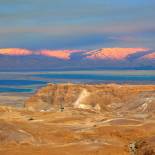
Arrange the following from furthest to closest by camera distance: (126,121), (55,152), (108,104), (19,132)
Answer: (108,104)
(126,121)
(19,132)
(55,152)

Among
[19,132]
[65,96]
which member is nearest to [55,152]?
[19,132]

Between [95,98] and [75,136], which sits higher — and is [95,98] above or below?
above

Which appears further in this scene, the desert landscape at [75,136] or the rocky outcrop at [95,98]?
the rocky outcrop at [95,98]

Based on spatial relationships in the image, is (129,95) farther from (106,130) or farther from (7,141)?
(7,141)

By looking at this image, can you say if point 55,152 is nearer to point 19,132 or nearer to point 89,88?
point 19,132

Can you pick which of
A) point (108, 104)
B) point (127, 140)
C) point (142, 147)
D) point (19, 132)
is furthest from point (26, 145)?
point (108, 104)

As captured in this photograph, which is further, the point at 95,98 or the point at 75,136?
the point at 95,98

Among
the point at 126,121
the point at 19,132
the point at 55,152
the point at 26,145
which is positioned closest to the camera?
the point at 55,152

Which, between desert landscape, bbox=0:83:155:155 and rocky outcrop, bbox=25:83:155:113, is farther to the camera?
rocky outcrop, bbox=25:83:155:113

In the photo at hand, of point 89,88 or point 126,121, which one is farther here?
point 89,88
